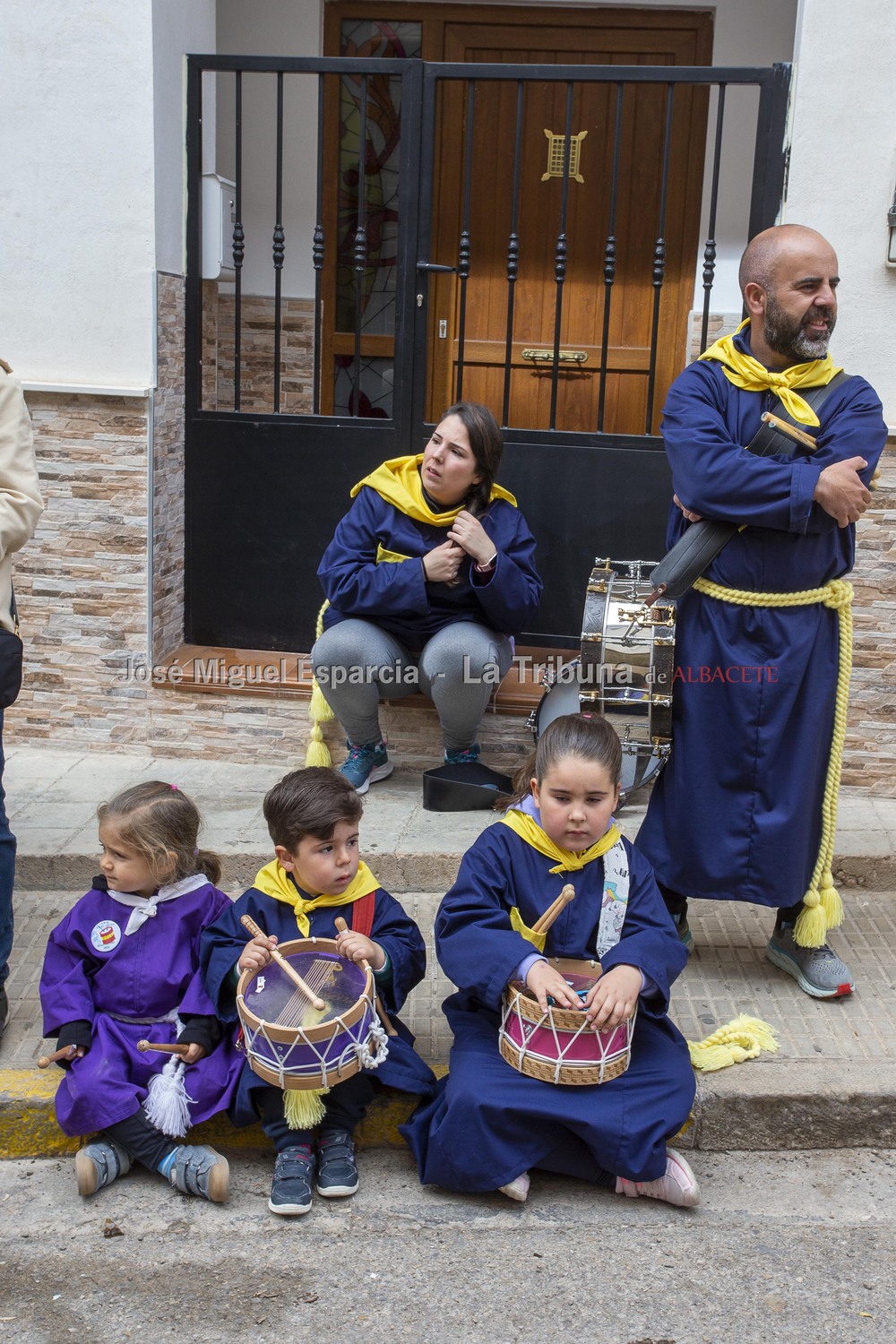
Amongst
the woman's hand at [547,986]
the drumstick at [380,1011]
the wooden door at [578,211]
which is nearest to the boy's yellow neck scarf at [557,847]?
the woman's hand at [547,986]

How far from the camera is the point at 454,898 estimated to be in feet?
10.0

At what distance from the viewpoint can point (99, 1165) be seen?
295 cm

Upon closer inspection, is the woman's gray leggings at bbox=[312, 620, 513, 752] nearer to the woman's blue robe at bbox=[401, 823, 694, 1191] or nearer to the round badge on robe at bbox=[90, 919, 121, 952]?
the woman's blue robe at bbox=[401, 823, 694, 1191]

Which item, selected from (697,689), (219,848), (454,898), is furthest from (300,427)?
(454,898)

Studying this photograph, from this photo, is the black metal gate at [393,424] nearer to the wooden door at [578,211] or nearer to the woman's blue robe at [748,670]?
the wooden door at [578,211]

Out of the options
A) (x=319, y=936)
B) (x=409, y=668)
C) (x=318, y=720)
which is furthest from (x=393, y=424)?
(x=319, y=936)

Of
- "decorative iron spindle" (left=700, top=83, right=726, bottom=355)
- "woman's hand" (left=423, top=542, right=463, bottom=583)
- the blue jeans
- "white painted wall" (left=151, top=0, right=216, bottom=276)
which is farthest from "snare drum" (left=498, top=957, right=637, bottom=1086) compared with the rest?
"white painted wall" (left=151, top=0, right=216, bottom=276)

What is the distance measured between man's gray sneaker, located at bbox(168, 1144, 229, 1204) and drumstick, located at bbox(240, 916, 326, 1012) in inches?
17.3

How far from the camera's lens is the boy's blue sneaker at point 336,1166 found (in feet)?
9.62

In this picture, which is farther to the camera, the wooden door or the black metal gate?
the wooden door

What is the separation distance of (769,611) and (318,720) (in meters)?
1.81

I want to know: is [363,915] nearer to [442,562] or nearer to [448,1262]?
[448,1262]

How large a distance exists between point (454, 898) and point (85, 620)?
8.12 feet

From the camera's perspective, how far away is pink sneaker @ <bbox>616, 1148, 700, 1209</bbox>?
2920 millimetres
